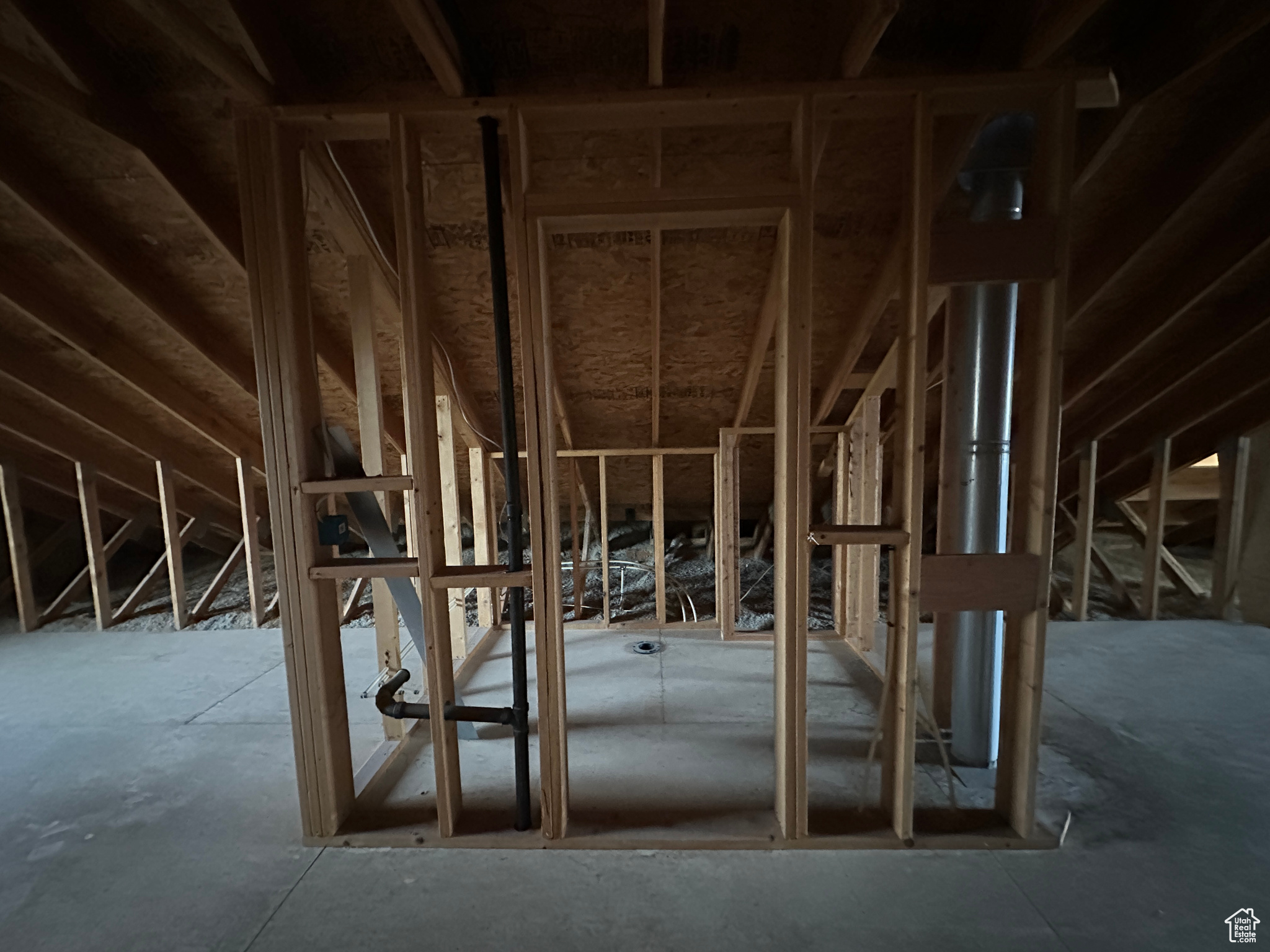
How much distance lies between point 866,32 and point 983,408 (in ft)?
4.73

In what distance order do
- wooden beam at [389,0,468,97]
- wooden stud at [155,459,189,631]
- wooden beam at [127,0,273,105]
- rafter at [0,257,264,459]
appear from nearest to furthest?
wooden beam at [127,0,273,105] < wooden beam at [389,0,468,97] < rafter at [0,257,264,459] < wooden stud at [155,459,189,631]

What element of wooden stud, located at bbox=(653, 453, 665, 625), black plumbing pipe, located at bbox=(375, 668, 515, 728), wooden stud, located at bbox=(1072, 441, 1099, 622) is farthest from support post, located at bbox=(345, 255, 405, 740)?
wooden stud, located at bbox=(1072, 441, 1099, 622)

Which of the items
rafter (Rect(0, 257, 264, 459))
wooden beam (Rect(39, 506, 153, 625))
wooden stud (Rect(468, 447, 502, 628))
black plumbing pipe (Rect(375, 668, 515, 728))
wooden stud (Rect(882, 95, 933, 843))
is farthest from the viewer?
wooden beam (Rect(39, 506, 153, 625))

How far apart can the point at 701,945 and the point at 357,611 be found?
4.62 m

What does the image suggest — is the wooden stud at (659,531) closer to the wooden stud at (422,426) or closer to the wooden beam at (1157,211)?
the wooden stud at (422,426)

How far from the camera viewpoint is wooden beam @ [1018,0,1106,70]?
162 centimetres

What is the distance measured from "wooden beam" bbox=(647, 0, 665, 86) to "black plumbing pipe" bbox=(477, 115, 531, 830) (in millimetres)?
593

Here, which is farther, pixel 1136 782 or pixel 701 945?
pixel 1136 782

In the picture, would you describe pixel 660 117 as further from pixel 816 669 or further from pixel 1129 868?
pixel 816 669

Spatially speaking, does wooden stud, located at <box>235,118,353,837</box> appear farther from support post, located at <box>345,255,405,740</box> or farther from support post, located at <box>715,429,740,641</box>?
support post, located at <box>715,429,740,641</box>

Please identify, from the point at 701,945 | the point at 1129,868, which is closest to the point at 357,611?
the point at 701,945

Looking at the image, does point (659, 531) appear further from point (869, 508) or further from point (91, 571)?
point (91, 571)

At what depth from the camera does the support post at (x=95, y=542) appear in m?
4.60

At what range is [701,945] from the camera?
5.10 feet
